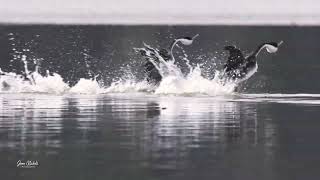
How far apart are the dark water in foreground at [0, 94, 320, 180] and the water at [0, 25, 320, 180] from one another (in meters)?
0.02

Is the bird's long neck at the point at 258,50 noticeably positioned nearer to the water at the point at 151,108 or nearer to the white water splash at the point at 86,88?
the water at the point at 151,108

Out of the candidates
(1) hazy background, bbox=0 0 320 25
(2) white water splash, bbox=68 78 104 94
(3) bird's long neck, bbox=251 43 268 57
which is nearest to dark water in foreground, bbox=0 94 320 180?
(2) white water splash, bbox=68 78 104 94

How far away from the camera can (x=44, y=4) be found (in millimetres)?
14625

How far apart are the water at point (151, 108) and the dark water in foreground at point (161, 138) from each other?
2 cm

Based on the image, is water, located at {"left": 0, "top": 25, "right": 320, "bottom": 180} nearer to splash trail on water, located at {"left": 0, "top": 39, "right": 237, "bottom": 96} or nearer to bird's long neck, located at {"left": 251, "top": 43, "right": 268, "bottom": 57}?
splash trail on water, located at {"left": 0, "top": 39, "right": 237, "bottom": 96}

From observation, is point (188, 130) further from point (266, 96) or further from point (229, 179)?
point (266, 96)

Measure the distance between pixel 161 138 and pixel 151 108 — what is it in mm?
2657

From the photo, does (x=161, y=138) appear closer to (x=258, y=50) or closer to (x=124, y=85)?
(x=124, y=85)

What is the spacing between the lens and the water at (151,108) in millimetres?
7035

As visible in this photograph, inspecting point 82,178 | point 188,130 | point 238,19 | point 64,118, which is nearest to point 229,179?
point 82,178

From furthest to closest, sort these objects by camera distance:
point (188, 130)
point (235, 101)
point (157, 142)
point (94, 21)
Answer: point (94, 21) < point (235, 101) < point (188, 130) < point (157, 142)

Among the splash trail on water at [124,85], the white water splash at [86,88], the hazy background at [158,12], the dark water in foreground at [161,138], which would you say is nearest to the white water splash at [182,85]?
the splash trail on water at [124,85]

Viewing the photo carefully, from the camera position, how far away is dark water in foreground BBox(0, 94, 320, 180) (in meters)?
6.80

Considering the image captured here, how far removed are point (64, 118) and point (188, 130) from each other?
2.10 meters
